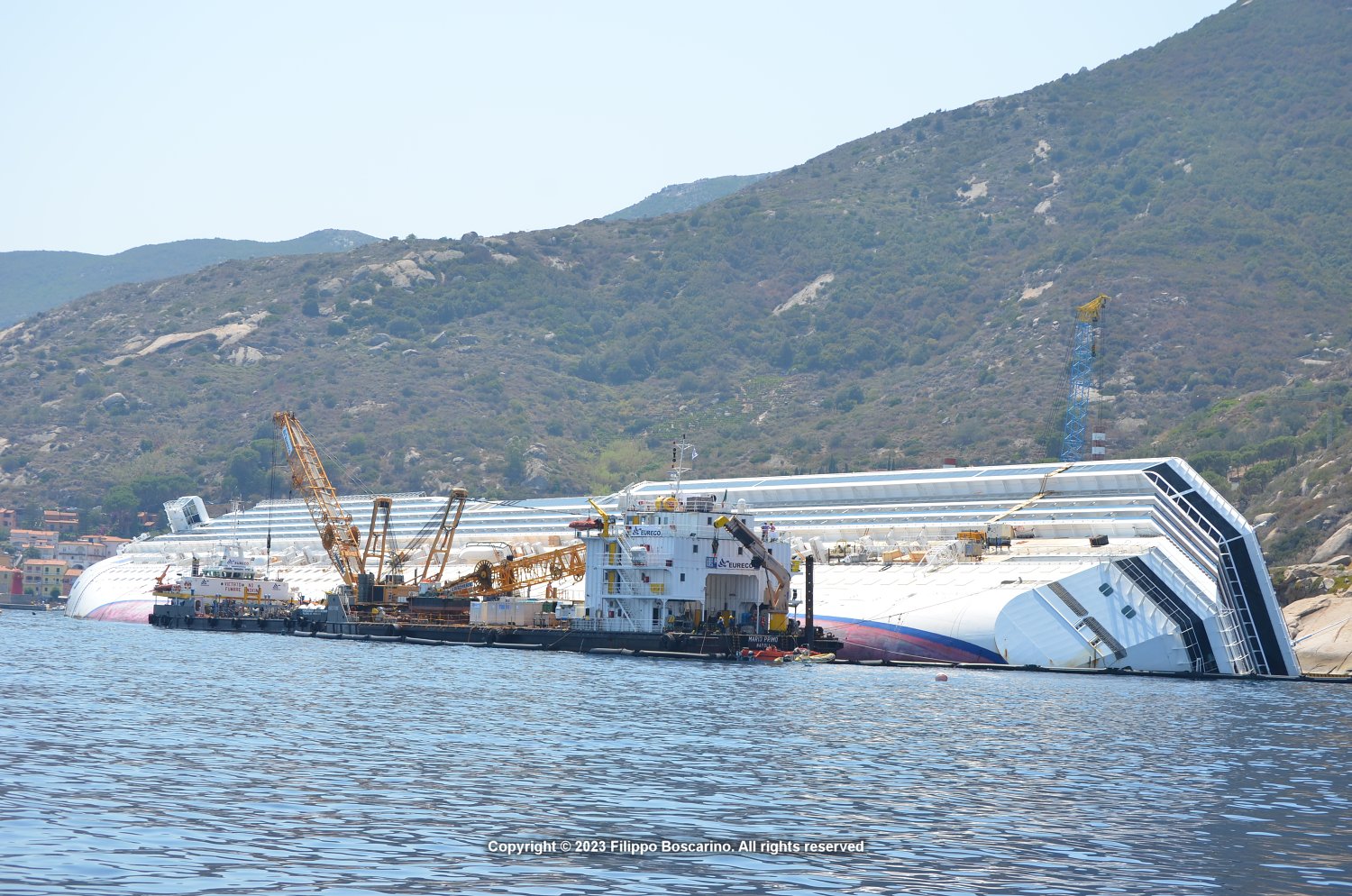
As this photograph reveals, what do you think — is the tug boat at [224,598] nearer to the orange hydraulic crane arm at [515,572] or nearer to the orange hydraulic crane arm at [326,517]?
the orange hydraulic crane arm at [326,517]

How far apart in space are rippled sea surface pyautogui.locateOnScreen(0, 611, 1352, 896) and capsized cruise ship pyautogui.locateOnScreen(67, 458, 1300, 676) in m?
17.3

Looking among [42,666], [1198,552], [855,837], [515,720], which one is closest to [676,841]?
[855,837]

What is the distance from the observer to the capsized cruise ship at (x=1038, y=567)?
91.9m

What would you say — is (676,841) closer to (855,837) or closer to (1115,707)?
(855,837)

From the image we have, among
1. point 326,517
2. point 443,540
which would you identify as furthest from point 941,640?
point 443,540

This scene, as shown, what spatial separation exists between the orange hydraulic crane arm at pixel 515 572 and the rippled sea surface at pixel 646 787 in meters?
52.5

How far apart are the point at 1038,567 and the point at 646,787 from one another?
194 feet

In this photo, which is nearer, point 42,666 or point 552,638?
point 42,666

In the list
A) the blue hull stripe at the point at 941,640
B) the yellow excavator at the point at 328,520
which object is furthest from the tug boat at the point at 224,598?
the blue hull stripe at the point at 941,640

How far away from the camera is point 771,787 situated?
1640 inches

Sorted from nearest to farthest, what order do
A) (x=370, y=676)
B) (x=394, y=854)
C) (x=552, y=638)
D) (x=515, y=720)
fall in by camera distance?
(x=394, y=854) < (x=515, y=720) < (x=370, y=676) < (x=552, y=638)

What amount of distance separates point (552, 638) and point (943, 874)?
260 ft

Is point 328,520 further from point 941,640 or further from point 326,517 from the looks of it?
point 941,640

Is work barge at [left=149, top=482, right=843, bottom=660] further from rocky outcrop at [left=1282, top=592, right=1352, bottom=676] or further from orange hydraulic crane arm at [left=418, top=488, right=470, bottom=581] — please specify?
rocky outcrop at [left=1282, top=592, right=1352, bottom=676]
